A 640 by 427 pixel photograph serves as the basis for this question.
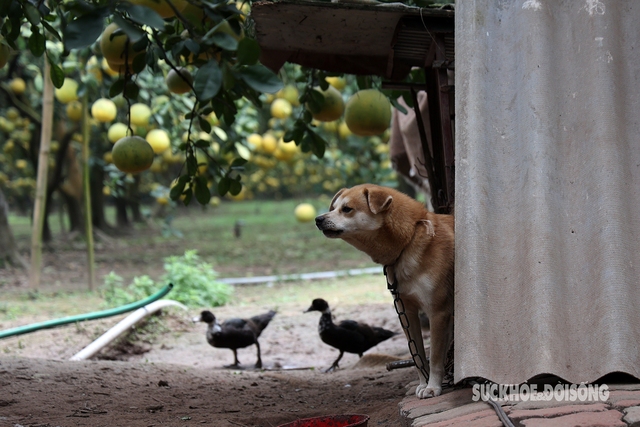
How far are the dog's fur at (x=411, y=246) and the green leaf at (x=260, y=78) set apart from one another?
3.98 feet

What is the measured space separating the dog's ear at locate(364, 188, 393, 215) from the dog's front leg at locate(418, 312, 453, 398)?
0.52 metres

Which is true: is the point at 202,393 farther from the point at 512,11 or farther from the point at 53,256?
the point at 53,256

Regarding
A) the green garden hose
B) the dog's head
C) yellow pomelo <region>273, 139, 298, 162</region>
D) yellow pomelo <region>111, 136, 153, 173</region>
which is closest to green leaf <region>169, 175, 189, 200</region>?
yellow pomelo <region>111, 136, 153, 173</region>

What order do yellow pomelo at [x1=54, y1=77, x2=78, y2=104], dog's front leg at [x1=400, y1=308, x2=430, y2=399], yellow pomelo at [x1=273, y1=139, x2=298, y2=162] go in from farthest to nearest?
yellow pomelo at [x1=273, y1=139, x2=298, y2=162]
yellow pomelo at [x1=54, y1=77, x2=78, y2=104]
dog's front leg at [x1=400, y1=308, x2=430, y2=399]

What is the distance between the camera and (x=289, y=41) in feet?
12.1

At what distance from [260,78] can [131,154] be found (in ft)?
6.17

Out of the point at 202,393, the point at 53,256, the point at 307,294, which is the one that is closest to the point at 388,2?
the point at 202,393

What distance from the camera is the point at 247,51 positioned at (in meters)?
1.83

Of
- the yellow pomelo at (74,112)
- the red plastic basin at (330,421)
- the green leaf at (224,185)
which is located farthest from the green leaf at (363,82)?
the yellow pomelo at (74,112)

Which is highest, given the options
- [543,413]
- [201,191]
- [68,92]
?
[68,92]

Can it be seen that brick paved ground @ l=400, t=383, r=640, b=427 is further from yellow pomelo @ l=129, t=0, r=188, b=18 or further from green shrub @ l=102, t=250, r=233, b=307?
green shrub @ l=102, t=250, r=233, b=307

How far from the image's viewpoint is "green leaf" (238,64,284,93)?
188cm

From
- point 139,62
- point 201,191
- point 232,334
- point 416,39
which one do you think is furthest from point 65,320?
point 416,39

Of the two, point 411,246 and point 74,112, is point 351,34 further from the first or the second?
point 74,112
